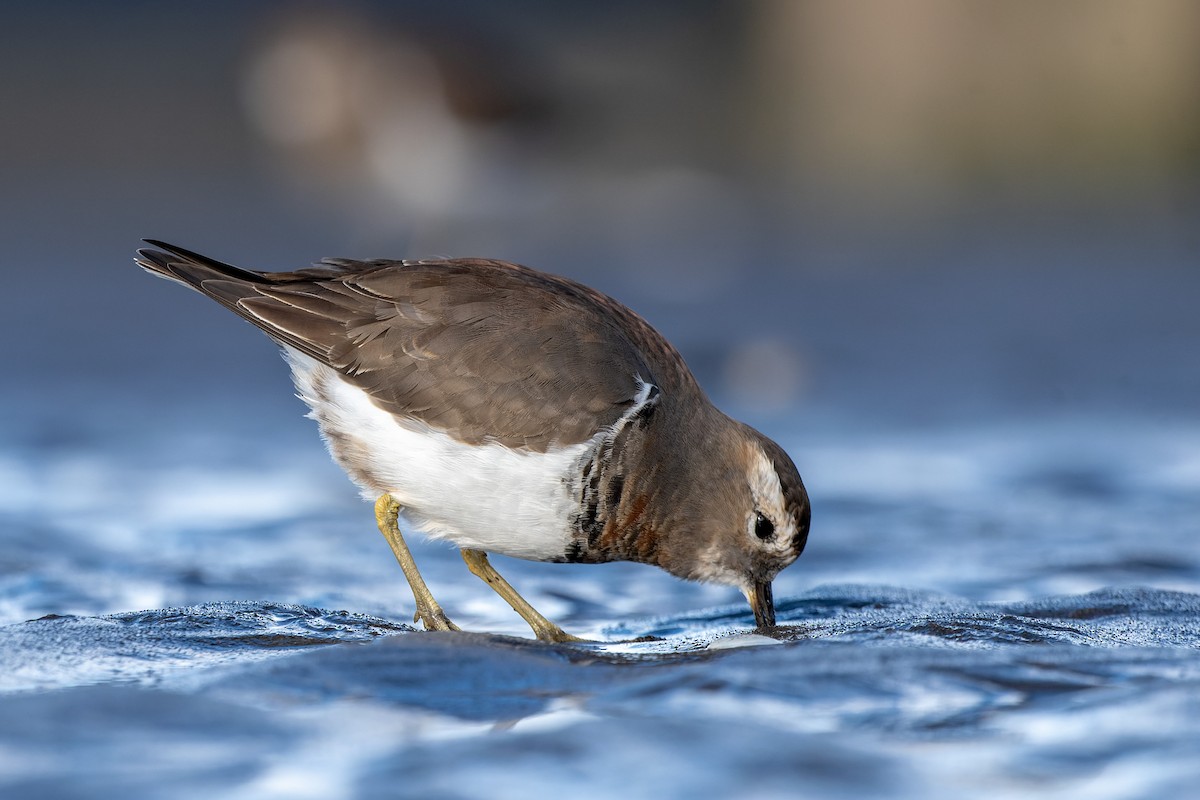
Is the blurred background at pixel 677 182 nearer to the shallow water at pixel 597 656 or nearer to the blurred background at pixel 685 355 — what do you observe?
the blurred background at pixel 685 355

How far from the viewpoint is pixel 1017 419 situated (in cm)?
1050

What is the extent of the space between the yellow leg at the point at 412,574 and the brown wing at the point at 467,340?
0.49m

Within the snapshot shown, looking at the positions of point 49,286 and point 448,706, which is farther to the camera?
point 49,286

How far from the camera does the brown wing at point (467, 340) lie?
5.80 metres

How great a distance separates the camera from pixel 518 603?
6.32 m

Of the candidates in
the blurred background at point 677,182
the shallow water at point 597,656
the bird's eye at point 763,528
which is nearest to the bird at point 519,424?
the bird's eye at point 763,528

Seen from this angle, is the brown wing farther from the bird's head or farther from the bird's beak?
the bird's beak

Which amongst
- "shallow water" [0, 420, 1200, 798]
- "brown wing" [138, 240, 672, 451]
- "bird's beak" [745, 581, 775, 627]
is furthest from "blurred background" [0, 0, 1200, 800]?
"brown wing" [138, 240, 672, 451]

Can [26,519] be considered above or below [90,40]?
below

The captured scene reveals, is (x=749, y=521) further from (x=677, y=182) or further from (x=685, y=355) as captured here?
(x=677, y=182)

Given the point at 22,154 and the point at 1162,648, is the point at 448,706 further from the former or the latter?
the point at 22,154

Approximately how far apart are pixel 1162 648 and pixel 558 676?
221cm

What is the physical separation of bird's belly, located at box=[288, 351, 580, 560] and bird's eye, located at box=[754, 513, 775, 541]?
0.82 m

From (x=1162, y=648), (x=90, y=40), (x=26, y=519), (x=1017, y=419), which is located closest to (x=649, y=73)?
(x=90, y=40)
